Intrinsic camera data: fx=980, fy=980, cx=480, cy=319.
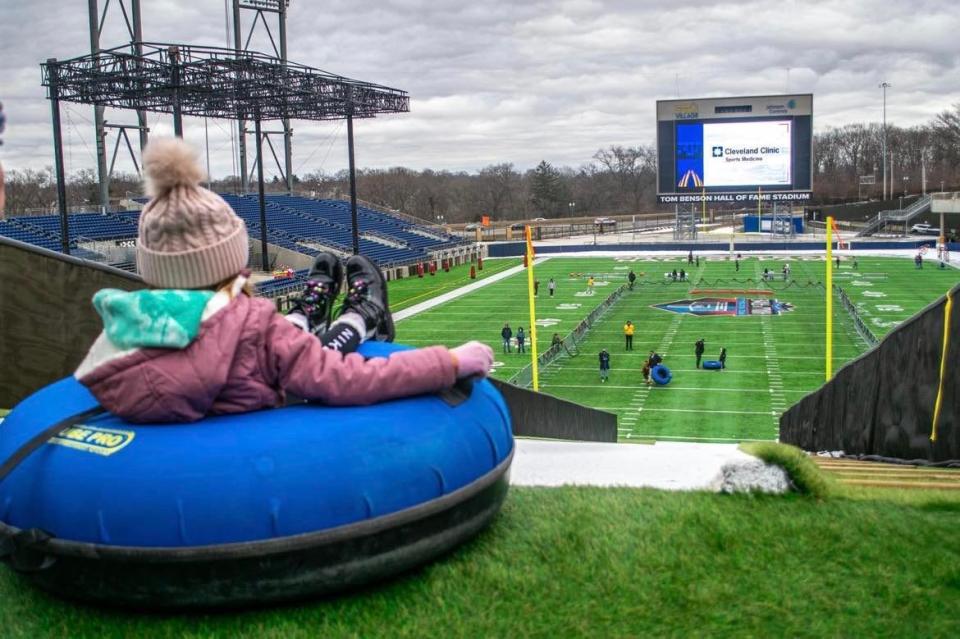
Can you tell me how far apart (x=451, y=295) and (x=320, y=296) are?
35.6m

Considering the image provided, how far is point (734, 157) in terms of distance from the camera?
2264 inches

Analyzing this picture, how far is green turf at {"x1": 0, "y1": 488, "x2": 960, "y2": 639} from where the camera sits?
2875 millimetres

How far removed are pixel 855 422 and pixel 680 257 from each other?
49.6 metres

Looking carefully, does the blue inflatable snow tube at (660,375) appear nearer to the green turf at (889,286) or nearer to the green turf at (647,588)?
the green turf at (889,286)

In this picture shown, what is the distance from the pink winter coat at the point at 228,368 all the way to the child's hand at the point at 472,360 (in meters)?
0.06

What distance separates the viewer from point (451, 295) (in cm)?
4000

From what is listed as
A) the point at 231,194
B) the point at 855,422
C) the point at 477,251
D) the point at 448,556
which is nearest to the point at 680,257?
the point at 477,251

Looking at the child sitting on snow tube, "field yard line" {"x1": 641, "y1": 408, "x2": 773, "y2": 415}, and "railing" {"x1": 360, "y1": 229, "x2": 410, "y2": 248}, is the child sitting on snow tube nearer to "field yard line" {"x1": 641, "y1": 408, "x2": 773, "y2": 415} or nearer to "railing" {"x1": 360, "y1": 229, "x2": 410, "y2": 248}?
"field yard line" {"x1": 641, "y1": 408, "x2": 773, "y2": 415}

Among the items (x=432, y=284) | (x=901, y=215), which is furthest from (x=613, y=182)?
(x=432, y=284)

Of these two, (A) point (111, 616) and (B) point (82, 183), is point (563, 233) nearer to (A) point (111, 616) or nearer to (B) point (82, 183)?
(B) point (82, 183)

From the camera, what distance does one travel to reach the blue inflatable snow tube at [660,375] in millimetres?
21953

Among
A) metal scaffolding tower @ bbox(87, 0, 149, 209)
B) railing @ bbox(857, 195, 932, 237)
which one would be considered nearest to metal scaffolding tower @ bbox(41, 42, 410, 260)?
metal scaffolding tower @ bbox(87, 0, 149, 209)

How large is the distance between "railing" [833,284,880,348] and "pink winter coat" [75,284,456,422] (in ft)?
71.1

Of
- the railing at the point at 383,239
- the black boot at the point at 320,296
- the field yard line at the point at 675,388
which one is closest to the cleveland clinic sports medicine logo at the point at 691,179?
the railing at the point at 383,239
